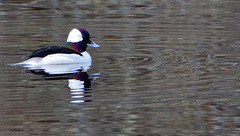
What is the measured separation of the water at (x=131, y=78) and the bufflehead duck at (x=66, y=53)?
300mm

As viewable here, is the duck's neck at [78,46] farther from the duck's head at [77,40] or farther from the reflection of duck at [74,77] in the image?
the reflection of duck at [74,77]

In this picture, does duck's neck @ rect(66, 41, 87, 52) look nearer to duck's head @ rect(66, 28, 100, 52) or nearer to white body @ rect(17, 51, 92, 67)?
duck's head @ rect(66, 28, 100, 52)

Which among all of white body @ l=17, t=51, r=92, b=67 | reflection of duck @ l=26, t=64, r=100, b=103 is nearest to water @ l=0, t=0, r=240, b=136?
reflection of duck @ l=26, t=64, r=100, b=103

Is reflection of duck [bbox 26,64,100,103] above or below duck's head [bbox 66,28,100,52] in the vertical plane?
below

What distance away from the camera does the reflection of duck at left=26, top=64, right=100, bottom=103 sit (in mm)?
8055

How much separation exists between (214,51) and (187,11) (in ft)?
18.0

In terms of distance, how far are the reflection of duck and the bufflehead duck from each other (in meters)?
0.12

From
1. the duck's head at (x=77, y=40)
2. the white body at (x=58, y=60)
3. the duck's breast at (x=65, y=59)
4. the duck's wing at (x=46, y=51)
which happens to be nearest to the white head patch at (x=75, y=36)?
the duck's head at (x=77, y=40)

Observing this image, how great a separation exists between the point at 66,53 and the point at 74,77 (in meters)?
1.14

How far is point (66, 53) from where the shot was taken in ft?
34.0

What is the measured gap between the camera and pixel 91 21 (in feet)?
50.0

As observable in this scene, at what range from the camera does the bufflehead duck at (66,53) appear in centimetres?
1008

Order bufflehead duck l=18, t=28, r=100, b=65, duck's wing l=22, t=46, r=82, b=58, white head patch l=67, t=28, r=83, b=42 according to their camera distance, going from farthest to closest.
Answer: white head patch l=67, t=28, r=83, b=42
bufflehead duck l=18, t=28, r=100, b=65
duck's wing l=22, t=46, r=82, b=58

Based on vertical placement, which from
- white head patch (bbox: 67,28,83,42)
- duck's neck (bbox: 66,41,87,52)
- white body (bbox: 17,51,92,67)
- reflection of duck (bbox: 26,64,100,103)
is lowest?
reflection of duck (bbox: 26,64,100,103)
